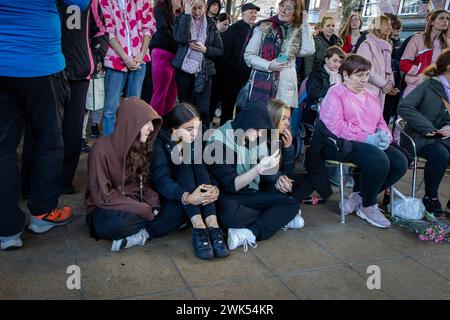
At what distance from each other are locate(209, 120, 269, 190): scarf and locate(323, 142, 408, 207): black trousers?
748 mm

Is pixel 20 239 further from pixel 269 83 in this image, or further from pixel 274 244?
pixel 269 83

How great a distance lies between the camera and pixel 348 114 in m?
3.43

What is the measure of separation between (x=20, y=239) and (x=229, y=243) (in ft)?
4.21

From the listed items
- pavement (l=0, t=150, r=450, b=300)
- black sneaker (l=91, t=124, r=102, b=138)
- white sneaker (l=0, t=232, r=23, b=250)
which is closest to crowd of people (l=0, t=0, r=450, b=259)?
white sneaker (l=0, t=232, r=23, b=250)

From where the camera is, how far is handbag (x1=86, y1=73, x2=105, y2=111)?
3.88 meters

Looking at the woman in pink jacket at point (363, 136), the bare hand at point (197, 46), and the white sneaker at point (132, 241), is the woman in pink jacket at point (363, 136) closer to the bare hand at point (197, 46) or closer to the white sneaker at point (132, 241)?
the bare hand at point (197, 46)

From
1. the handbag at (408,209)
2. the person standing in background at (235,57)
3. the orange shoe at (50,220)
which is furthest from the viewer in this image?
the person standing in background at (235,57)

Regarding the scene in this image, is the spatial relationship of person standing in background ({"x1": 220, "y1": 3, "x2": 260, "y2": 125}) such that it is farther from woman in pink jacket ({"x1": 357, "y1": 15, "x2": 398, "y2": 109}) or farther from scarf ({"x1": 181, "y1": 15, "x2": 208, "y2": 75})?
woman in pink jacket ({"x1": 357, "y1": 15, "x2": 398, "y2": 109})

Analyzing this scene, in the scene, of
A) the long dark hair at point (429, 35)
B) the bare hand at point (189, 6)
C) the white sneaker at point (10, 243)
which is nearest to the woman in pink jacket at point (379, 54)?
the long dark hair at point (429, 35)

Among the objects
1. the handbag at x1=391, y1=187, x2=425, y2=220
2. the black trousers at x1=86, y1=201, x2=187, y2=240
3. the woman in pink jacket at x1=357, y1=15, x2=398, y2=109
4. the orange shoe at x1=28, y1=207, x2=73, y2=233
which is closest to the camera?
the black trousers at x1=86, y1=201, x2=187, y2=240

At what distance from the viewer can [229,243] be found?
2668 mm

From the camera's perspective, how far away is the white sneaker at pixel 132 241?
2475mm

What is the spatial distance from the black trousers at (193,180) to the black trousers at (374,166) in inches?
46.9

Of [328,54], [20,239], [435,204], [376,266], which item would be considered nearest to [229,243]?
[376,266]
